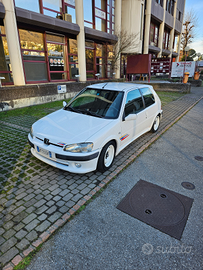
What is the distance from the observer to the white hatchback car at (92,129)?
3451 millimetres

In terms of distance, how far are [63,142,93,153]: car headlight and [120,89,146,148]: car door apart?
1121 mm

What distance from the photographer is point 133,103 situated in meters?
4.76

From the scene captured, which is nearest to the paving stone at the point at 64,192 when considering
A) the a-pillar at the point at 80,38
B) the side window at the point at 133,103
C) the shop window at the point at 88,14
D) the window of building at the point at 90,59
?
the side window at the point at 133,103

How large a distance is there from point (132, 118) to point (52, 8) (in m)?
11.8

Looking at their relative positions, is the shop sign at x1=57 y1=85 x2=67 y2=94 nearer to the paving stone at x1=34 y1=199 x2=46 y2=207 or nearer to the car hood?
the car hood

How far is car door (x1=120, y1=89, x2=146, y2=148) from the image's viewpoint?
4.32m

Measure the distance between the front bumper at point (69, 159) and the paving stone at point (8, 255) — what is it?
155cm

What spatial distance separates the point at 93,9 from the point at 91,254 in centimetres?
1802

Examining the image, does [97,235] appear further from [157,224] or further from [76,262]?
[157,224]

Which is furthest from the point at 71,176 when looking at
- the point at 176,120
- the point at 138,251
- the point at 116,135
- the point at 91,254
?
the point at 176,120

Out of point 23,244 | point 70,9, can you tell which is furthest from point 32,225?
point 70,9

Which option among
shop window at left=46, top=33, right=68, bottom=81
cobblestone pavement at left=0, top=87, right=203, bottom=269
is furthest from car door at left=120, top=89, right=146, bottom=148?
shop window at left=46, top=33, right=68, bottom=81

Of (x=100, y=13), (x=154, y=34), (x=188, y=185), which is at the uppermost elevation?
(x=154, y=34)

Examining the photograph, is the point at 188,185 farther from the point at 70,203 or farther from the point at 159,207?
the point at 70,203
